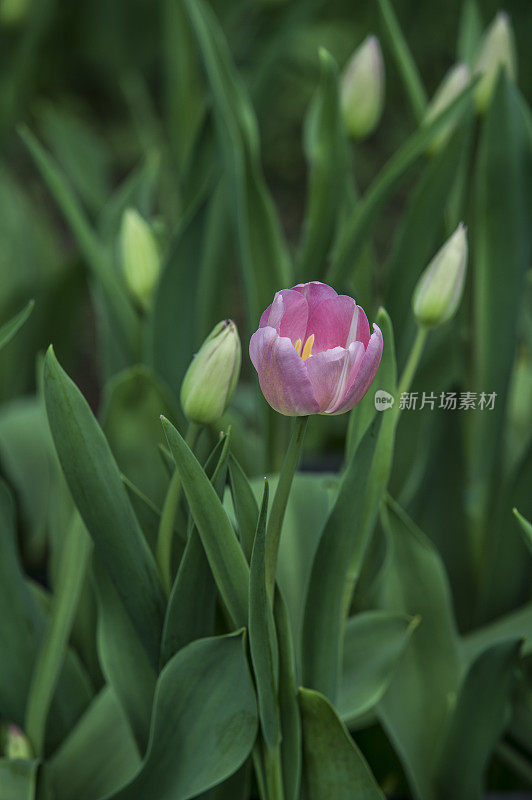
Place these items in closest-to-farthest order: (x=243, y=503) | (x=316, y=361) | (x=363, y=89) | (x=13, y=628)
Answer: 1. (x=316, y=361)
2. (x=243, y=503)
3. (x=13, y=628)
4. (x=363, y=89)

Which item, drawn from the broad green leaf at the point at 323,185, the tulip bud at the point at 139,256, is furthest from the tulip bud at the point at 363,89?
the tulip bud at the point at 139,256

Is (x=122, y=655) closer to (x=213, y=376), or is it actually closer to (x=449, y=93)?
(x=213, y=376)

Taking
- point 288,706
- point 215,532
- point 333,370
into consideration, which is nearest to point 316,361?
point 333,370

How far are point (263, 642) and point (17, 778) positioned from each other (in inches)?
7.2

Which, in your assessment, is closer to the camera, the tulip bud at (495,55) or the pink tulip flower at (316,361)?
the pink tulip flower at (316,361)

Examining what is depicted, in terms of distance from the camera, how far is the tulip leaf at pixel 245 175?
26.9 inches

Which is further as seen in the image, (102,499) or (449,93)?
(449,93)

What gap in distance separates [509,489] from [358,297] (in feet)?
0.59

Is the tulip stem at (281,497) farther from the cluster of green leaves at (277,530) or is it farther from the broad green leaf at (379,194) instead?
the broad green leaf at (379,194)

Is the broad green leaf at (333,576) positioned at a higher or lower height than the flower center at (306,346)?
lower

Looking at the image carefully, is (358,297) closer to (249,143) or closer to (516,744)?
(249,143)

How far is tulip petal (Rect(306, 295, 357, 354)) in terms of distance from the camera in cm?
37

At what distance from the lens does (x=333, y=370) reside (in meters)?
0.35

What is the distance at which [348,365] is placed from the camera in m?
0.35
